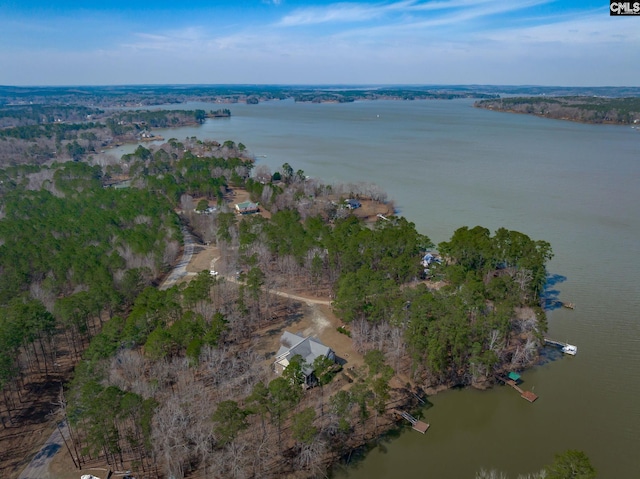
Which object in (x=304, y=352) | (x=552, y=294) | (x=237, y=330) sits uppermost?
(x=552, y=294)

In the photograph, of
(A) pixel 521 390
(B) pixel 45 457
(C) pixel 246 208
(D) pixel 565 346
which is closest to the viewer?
(B) pixel 45 457

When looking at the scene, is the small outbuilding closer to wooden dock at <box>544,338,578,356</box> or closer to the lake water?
the lake water

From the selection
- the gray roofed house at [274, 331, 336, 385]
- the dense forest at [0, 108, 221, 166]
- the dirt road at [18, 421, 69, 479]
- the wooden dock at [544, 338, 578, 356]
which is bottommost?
the dirt road at [18, 421, 69, 479]

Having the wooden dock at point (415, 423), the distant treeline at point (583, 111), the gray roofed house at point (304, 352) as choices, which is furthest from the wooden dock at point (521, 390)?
the distant treeline at point (583, 111)

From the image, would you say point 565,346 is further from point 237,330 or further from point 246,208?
point 246,208

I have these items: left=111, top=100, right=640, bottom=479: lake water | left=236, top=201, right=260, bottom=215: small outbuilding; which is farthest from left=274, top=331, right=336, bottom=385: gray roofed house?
left=236, top=201, right=260, bottom=215: small outbuilding

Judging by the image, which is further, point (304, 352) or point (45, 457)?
point (304, 352)

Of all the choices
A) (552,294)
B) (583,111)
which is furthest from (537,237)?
(583,111)

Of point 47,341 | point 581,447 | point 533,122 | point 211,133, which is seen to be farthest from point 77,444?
point 533,122
